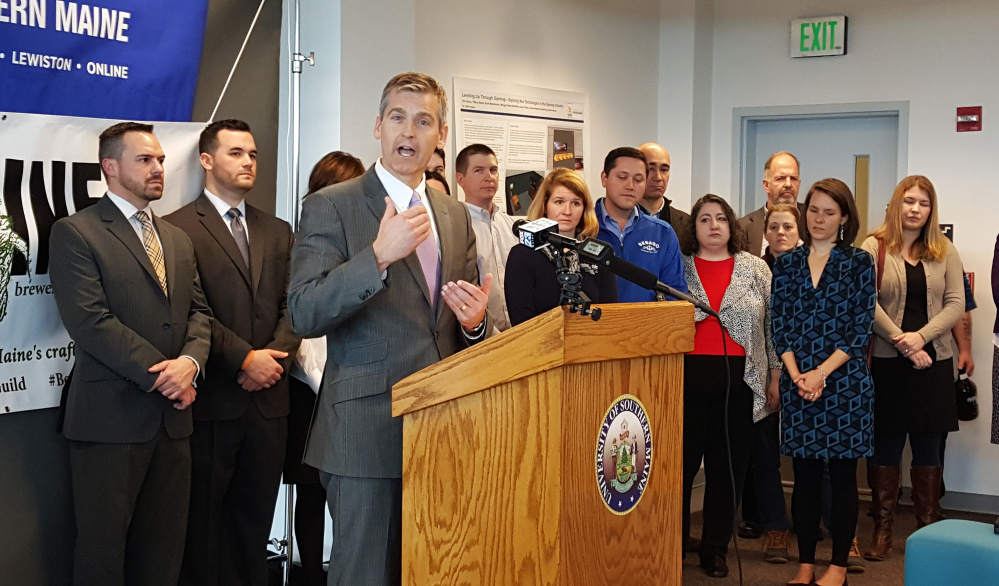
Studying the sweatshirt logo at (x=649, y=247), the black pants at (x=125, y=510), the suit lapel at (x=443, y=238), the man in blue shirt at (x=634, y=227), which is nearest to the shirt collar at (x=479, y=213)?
the man in blue shirt at (x=634, y=227)

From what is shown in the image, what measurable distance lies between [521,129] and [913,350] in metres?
2.43

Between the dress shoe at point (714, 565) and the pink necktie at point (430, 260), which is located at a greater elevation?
the pink necktie at point (430, 260)

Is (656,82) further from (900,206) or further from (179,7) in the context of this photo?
(179,7)

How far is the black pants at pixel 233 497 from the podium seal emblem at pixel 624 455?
179 centimetres

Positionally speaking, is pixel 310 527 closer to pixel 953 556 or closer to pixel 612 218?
pixel 612 218

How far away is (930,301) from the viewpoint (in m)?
4.88

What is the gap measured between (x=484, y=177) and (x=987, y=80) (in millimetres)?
3392

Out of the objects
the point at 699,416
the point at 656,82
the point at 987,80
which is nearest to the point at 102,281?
the point at 699,416

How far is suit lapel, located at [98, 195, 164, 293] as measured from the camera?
3.07 meters

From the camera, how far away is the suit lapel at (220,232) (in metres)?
3.40

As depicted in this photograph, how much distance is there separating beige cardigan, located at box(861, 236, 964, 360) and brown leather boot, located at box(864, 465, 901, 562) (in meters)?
0.57

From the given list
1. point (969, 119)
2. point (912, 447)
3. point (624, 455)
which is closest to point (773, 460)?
point (912, 447)

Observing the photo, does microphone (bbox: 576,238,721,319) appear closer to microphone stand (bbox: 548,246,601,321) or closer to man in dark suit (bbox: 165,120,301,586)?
microphone stand (bbox: 548,246,601,321)

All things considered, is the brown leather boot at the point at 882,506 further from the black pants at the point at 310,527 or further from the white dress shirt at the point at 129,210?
the white dress shirt at the point at 129,210
